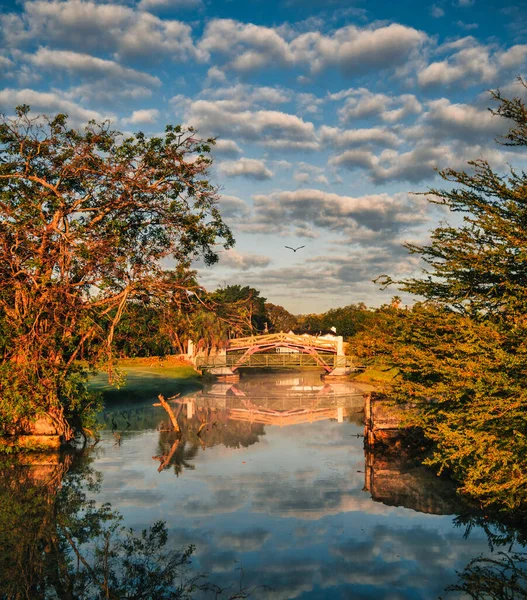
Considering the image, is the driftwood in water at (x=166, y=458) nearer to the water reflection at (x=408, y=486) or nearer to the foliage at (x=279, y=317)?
the water reflection at (x=408, y=486)

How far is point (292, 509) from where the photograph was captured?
2030 centimetres

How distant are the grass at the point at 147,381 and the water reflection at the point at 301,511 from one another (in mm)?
11903

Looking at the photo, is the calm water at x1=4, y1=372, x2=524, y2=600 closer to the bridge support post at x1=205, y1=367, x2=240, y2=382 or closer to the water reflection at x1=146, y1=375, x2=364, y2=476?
the water reflection at x1=146, y1=375, x2=364, y2=476

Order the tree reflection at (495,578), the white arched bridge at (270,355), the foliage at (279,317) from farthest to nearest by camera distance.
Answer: the foliage at (279,317) → the white arched bridge at (270,355) → the tree reflection at (495,578)

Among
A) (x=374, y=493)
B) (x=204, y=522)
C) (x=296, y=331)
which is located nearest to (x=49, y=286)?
(x=204, y=522)

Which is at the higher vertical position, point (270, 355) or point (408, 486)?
point (270, 355)

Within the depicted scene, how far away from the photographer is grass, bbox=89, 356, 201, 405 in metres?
52.1

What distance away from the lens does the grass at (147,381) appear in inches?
2050

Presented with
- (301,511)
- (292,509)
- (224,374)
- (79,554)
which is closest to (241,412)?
(292,509)

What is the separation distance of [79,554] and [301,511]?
7709 millimetres

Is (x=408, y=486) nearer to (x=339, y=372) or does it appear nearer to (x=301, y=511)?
(x=301, y=511)

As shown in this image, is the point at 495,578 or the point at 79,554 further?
the point at 79,554

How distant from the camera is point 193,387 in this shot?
6862cm

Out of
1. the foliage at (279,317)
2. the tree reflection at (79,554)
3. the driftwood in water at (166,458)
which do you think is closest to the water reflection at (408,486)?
the tree reflection at (79,554)
